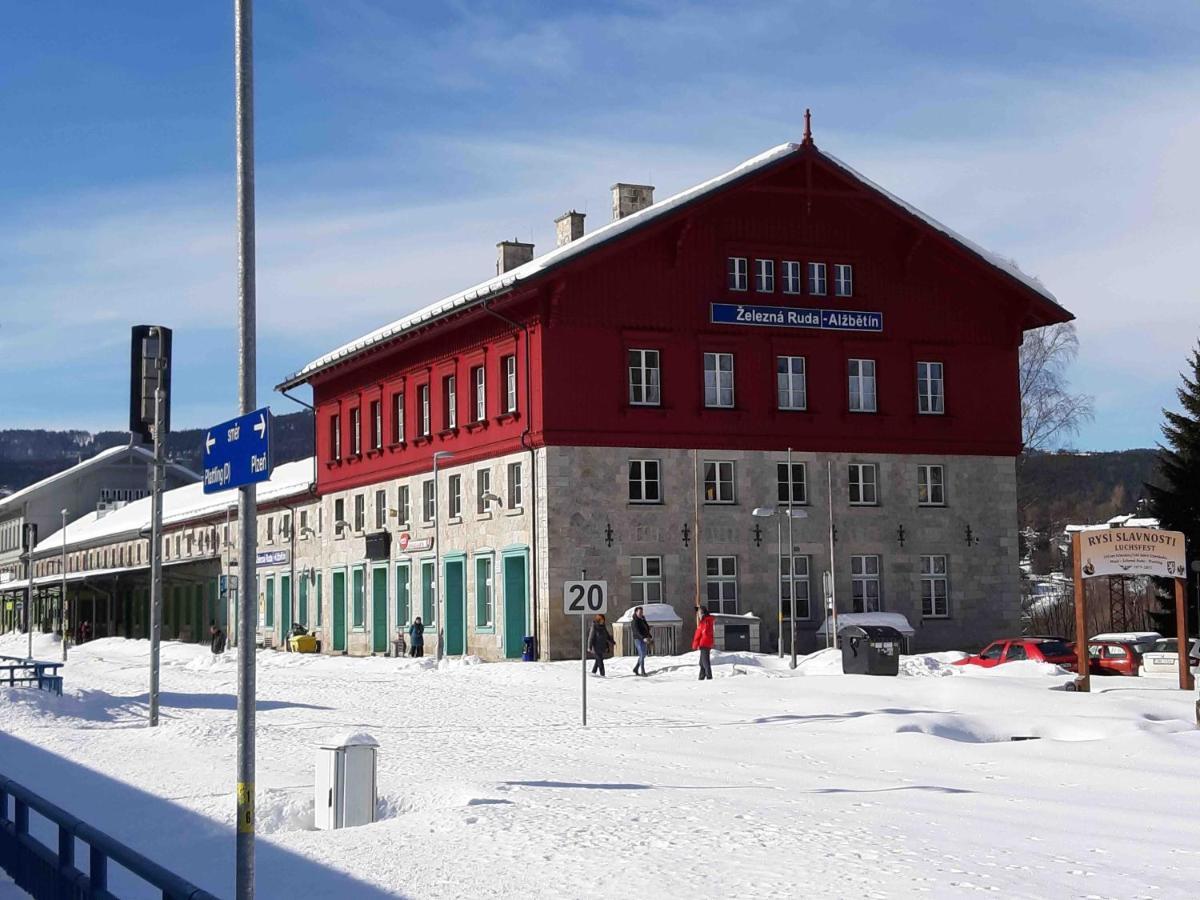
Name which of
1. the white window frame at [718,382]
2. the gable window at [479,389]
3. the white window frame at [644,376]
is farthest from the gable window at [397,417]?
the white window frame at [718,382]

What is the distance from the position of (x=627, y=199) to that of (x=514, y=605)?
520 inches

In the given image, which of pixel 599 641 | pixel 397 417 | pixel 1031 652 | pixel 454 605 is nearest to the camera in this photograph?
pixel 599 641

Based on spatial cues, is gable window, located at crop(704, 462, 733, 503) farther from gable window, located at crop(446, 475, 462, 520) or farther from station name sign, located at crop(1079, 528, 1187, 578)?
station name sign, located at crop(1079, 528, 1187, 578)

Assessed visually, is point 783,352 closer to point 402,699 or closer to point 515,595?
point 515,595

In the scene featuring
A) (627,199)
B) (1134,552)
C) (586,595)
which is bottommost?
(586,595)

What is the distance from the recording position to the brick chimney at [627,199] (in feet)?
158

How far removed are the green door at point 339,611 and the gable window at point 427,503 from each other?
751cm

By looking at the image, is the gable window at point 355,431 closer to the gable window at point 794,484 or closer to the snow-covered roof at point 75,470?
the gable window at point 794,484

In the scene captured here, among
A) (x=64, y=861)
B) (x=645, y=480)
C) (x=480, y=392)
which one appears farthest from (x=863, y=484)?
(x=64, y=861)

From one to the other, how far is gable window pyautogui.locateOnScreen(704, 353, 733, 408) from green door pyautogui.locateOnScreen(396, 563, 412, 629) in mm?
11602

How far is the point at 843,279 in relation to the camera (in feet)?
150

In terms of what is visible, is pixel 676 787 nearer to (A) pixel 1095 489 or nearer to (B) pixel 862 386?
(B) pixel 862 386

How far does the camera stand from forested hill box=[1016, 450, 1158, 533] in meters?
96.4

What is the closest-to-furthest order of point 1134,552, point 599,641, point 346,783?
point 346,783
point 1134,552
point 599,641
